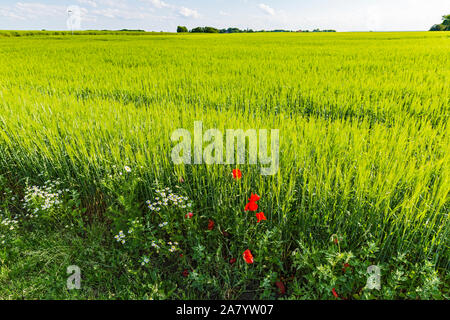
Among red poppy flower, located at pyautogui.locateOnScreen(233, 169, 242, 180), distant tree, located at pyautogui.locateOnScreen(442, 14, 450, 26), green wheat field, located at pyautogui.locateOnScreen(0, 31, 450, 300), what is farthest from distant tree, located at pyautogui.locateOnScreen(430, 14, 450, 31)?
red poppy flower, located at pyautogui.locateOnScreen(233, 169, 242, 180)

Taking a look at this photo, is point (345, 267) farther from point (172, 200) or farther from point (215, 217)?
point (172, 200)

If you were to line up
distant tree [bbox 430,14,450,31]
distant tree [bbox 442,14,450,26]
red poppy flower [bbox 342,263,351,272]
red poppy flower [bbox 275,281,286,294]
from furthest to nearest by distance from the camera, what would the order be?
distant tree [bbox 442,14,450,26], distant tree [bbox 430,14,450,31], red poppy flower [bbox 275,281,286,294], red poppy flower [bbox 342,263,351,272]

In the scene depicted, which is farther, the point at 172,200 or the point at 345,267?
the point at 172,200

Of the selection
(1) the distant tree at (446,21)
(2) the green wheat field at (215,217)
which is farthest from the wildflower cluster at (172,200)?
(1) the distant tree at (446,21)

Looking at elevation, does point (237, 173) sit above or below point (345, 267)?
above

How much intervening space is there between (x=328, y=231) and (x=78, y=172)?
2.18 m

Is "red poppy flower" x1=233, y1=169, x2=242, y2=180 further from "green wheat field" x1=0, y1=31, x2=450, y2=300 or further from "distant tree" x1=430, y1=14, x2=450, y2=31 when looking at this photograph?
"distant tree" x1=430, y1=14, x2=450, y2=31

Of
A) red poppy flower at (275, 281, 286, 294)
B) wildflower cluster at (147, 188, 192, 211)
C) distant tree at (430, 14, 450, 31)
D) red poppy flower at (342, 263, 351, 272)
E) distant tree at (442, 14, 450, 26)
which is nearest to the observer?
red poppy flower at (342, 263, 351, 272)

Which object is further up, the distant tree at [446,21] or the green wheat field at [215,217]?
the distant tree at [446,21]

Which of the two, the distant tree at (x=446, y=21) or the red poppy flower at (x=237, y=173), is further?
the distant tree at (x=446, y=21)

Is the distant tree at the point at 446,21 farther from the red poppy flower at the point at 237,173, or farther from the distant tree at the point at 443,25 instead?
the red poppy flower at the point at 237,173

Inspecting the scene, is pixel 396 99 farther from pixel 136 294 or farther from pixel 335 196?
pixel 136 294

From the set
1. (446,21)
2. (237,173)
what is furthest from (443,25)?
(237,173)
